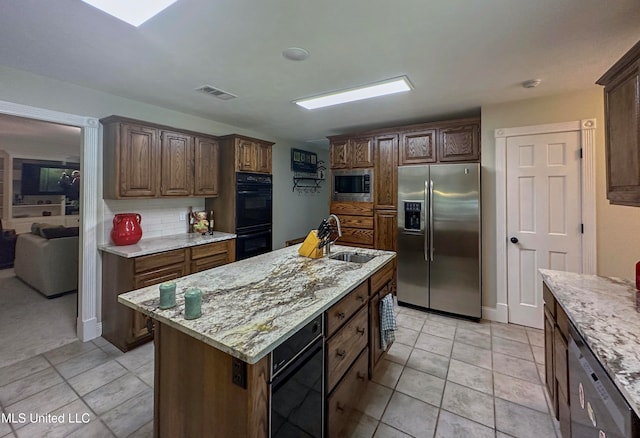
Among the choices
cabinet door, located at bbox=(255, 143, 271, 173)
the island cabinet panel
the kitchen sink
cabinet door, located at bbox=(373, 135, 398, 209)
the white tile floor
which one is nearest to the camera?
the island cabinet panel

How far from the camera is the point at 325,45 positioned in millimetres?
1931

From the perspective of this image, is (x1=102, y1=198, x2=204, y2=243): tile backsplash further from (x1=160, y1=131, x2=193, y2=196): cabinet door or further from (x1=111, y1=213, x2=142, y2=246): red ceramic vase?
(x1=160, y1=131, x2=193, y2=196): cabinet door

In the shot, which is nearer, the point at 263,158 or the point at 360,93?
the point at 360,93

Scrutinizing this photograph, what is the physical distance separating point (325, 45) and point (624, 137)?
1.83m

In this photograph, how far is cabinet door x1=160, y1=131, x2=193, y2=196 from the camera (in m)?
3.15

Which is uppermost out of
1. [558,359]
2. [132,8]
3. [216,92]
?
[216,92]

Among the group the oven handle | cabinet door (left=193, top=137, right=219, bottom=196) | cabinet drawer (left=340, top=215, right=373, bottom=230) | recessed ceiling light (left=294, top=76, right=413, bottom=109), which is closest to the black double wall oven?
the oven handle

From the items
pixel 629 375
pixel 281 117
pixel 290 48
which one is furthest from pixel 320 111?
pixel 629 375

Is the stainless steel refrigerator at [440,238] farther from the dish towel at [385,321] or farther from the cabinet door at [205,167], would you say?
the cabinet door at [205,167]

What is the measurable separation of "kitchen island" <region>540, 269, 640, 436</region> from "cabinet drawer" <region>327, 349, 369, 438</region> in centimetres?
109

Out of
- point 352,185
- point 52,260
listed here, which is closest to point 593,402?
point 352,185

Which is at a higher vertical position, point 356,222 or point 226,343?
point 356,222

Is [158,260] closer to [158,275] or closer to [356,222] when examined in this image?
[158,275]

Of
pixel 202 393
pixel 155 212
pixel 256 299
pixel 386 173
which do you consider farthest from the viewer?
→ pixel 386 173
